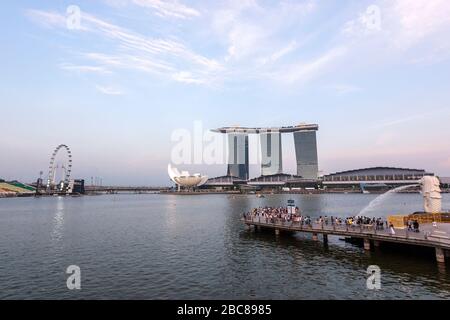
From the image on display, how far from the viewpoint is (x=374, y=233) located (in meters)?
34.6

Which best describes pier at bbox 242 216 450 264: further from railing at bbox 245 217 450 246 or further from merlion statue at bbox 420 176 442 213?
merlion statue at bbox 420 176 442 213

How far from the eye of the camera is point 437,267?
27719 millimetres

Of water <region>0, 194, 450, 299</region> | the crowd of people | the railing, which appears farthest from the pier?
water <region>0, 194, 450, 299</region>

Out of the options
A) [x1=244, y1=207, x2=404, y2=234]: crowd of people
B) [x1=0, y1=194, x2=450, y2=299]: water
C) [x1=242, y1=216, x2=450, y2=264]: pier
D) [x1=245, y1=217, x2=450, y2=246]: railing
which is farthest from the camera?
[x1=244, y1=207, x2=404, y2=234]: crowd of people

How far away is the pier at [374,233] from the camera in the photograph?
2881 cm

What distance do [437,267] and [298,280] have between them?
11860mm

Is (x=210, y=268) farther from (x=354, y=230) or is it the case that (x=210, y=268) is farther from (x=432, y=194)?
(x=432, y=194)

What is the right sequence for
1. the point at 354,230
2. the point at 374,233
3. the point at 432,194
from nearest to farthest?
the point at 374,233 → the point at 354,230 → the point at 432,194

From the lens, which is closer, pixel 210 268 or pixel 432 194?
pixel 210 268

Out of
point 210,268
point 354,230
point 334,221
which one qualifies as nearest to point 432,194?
point 354,230

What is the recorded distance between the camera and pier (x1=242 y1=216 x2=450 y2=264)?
28812 mm

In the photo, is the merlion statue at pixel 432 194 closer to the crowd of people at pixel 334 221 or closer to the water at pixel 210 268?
the crowd of people at pixel 334 221

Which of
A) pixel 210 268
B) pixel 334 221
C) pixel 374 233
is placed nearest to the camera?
pixel 210 268
